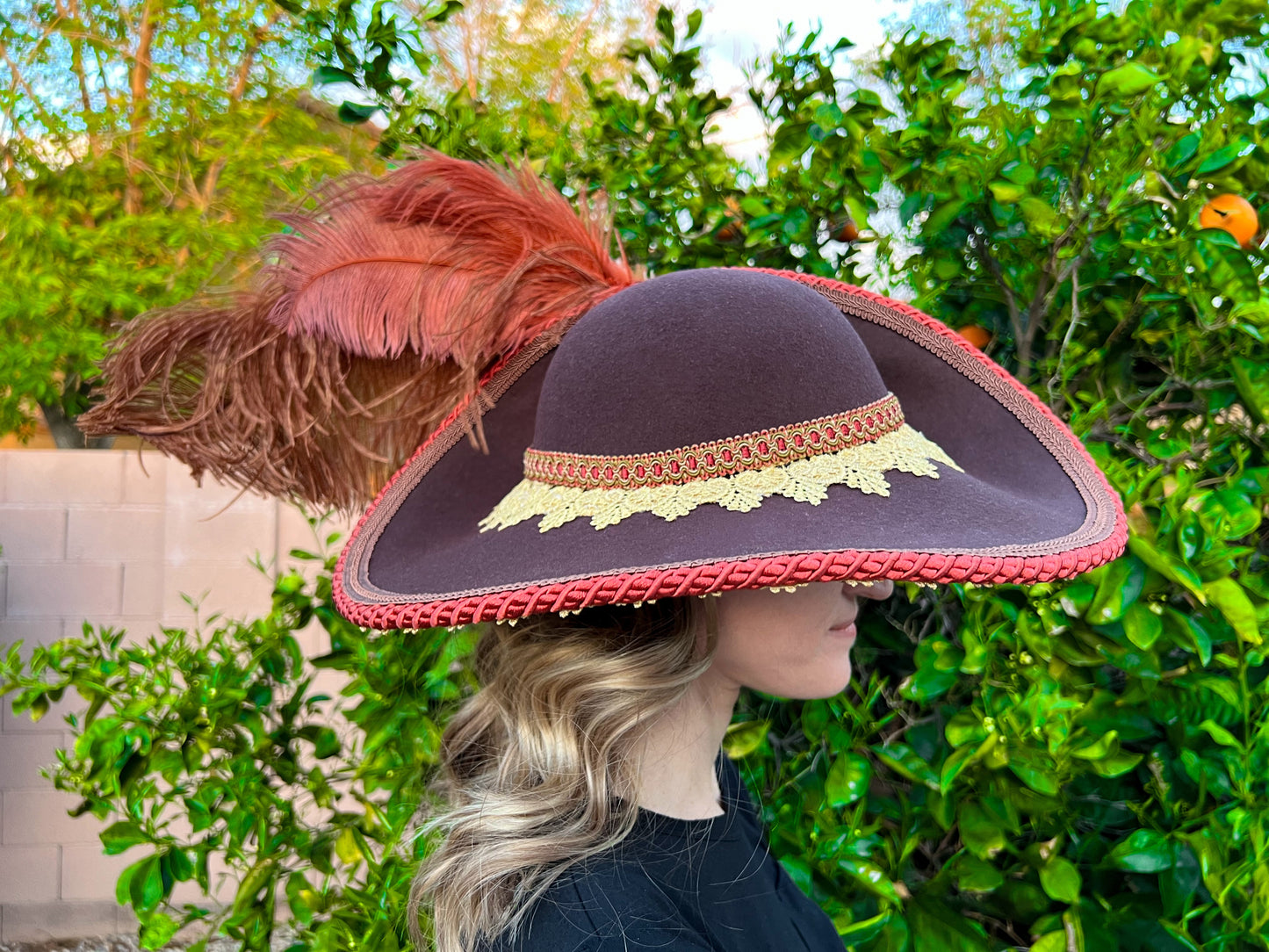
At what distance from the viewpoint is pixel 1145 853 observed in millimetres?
1062

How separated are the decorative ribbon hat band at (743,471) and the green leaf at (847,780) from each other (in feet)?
1.68

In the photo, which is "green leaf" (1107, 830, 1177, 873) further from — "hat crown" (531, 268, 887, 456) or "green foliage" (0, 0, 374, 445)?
"green foliage" (0, 0, 374, 445)

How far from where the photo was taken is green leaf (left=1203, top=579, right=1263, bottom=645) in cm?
103

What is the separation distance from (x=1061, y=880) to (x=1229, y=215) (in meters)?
0.91

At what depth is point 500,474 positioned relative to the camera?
3.85ft

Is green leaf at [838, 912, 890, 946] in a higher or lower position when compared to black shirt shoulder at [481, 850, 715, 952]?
lower

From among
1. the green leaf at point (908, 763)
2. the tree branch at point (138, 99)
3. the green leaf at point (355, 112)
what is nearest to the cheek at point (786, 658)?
the green leaf at point (908, 763)

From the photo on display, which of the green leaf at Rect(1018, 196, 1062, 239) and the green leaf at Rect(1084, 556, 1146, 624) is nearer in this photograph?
the green leaf at Rect(1084, 556, 1146, 624)

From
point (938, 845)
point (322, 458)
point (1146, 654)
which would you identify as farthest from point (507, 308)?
point (938, 845)

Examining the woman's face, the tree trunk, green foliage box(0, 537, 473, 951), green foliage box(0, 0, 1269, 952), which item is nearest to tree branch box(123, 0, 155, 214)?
the tree trunk

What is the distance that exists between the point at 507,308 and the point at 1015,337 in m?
0.83

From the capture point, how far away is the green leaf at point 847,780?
3.99ft

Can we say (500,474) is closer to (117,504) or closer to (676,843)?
(676,843)

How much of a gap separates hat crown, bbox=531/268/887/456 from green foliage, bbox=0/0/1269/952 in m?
0.44
